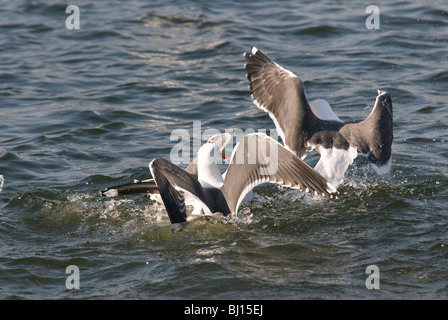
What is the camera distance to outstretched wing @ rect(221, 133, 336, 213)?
6633mm

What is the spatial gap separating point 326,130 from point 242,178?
4.40 ft

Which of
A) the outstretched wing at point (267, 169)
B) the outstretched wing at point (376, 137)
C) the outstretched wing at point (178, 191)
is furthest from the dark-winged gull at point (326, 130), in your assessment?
the outstretched wing at point (178, 191)

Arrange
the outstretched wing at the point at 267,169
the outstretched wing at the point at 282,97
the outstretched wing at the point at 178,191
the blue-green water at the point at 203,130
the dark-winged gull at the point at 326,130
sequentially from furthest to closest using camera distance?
1. the outstretched wing at the point at 282,97
2. the dark-winged gull at the point at 326,130
3. the outstretched wing at the point at 267,169
4. the outstretched wing at the point at 178,191
5. the blue-green water at the point at 203,130

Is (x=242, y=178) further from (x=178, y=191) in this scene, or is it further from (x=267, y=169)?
(x=178, y=191)

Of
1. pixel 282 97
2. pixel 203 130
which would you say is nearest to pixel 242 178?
pixel 282 97

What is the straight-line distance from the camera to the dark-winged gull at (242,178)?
658 centimetres

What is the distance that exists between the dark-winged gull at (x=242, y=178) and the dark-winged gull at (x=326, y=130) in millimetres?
630

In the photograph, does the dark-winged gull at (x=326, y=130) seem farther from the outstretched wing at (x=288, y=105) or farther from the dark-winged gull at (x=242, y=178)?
the dark-winged gull at (x=242, y=178)

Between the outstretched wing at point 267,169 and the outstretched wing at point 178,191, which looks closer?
the outstretched wing at point 178,191

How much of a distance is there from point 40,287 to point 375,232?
3178 mm

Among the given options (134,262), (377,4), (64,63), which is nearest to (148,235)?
(134,262)
